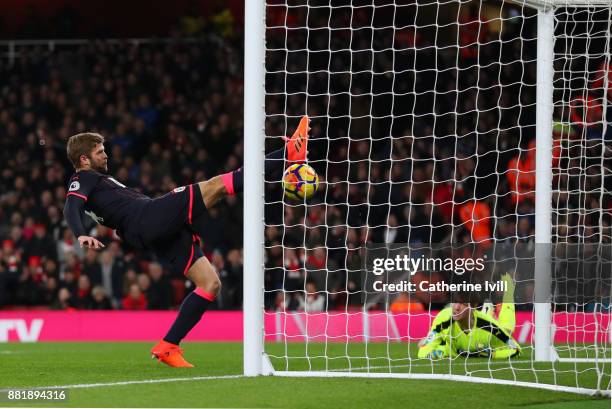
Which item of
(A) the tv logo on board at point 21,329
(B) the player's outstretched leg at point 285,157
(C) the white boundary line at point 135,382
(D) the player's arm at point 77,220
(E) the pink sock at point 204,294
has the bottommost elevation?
(A) the tv logo on board at point 21,329

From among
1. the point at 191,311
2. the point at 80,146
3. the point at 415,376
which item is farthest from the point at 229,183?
the point at 415,376

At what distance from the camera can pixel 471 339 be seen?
9617mm

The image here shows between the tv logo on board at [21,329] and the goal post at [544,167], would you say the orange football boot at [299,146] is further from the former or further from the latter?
the tv logo on board at [21,329]

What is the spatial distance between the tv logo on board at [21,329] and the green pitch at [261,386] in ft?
15.0

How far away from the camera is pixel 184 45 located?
19609mm

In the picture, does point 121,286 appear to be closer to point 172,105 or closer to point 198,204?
point 172,105

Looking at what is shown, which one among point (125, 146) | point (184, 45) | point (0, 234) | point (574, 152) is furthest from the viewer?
point (184, 45)

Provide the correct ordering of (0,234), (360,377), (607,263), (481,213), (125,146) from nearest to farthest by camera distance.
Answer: (360,377), (607,263), (481,213), (0,234), (125,146)

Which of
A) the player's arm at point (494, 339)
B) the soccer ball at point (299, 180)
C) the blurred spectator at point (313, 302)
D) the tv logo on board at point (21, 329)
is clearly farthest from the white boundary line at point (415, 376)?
the tv logo on board at point (21, 329)

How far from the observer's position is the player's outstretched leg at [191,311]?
8.14m

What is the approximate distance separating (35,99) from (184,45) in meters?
2.72

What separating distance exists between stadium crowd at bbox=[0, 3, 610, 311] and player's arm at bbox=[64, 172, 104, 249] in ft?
16.5

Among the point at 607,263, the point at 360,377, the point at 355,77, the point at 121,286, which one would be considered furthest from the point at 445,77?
the point at 360,377

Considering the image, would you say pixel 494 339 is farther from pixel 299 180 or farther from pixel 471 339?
pixel 299 180
